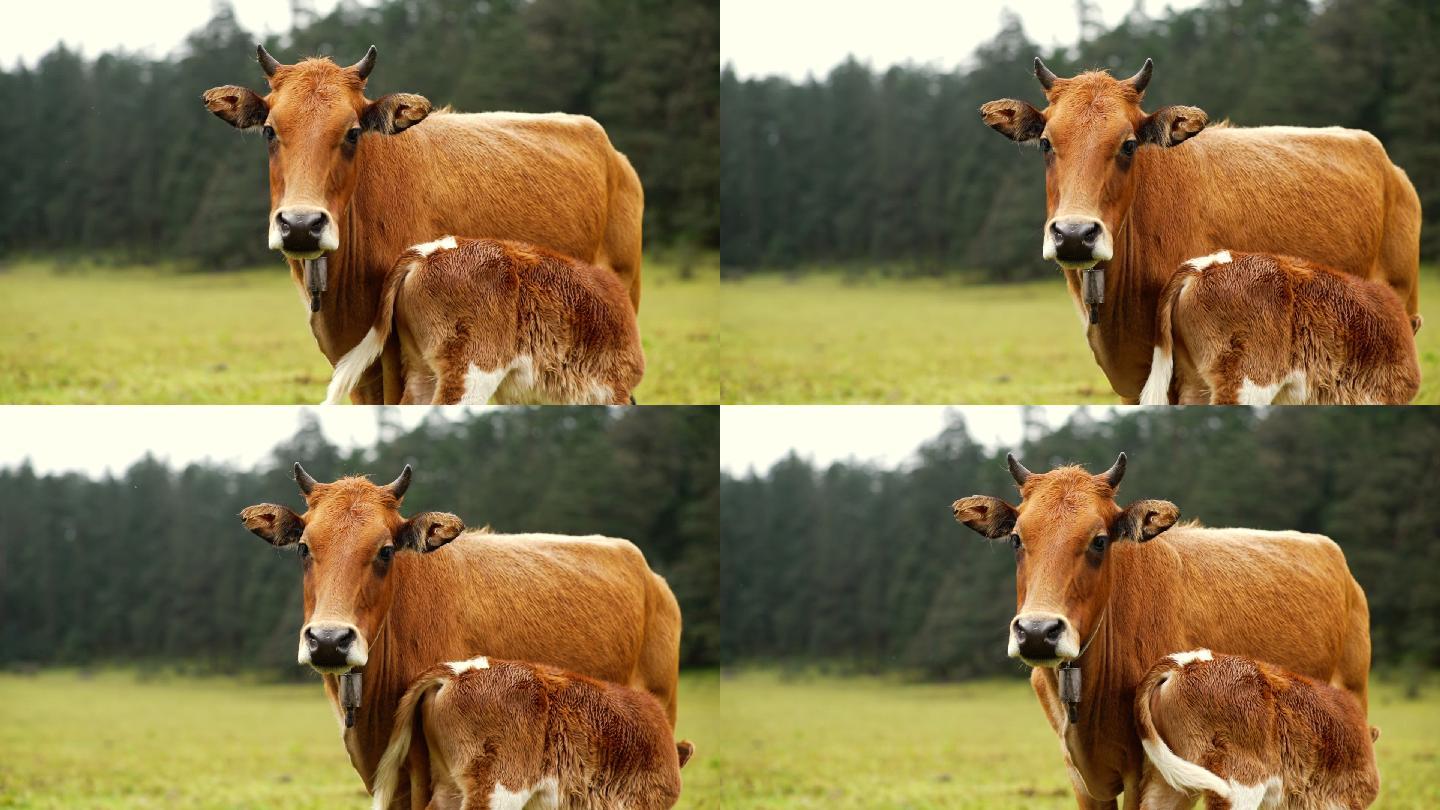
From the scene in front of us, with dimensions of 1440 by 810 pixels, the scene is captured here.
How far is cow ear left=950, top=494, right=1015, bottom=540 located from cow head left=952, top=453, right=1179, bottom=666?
0.01 m

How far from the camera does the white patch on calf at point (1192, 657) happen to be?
5793 mm

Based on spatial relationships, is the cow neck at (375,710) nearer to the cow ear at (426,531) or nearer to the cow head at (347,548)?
the cow head at (347,548)

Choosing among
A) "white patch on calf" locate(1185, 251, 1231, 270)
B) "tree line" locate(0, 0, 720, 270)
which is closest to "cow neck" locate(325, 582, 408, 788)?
"white patch on calf" locate(1185, 251, 1231, 270)

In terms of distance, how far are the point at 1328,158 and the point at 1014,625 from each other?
2.65 meters

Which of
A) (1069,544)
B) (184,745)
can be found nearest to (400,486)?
(1069,544)

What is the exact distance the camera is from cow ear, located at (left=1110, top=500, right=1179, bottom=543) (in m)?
5.62

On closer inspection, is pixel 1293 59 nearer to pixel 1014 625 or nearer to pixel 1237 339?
A: pixel 1237 339

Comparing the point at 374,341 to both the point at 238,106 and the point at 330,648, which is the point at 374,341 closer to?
the point at 238,106

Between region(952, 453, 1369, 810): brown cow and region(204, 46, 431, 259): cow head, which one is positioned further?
region(952, 453, 1369, 810): brown cow

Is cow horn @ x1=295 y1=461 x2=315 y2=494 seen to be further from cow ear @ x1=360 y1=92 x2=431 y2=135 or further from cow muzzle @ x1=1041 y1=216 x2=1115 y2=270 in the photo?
cow muzzle @ x1=1041 y1=216 x2=1115 y2=270

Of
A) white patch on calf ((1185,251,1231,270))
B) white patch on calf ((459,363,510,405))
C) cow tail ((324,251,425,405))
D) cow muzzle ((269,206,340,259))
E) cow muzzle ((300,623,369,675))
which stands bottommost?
cow muzzle ((300,623,369,675))

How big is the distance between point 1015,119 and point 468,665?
10.4 feet

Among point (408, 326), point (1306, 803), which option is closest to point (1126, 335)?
point (1306, 803)

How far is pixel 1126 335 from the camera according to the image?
241 inches
